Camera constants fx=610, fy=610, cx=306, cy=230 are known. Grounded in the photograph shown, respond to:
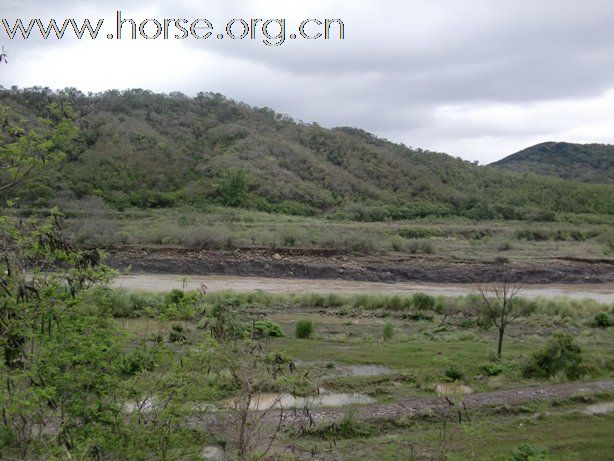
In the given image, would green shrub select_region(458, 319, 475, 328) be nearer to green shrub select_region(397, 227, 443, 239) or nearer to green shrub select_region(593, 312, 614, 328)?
green shrub select_region(593, 312, 614, 328)

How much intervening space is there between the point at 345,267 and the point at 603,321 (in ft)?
59.8

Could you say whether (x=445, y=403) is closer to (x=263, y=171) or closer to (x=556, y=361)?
(x=556, y=361)

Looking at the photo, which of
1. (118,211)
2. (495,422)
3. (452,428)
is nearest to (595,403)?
(495,422)

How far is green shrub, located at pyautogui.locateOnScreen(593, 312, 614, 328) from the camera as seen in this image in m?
24.3

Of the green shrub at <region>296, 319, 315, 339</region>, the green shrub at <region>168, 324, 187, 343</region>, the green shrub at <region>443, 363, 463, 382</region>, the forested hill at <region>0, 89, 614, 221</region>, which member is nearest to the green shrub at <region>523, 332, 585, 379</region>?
the green shrub at <region>443, 363, 463, 382</region>

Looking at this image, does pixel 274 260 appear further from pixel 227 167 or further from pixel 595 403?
pixel 227 167

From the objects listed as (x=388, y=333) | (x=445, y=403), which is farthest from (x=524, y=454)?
(x=388, y=333)

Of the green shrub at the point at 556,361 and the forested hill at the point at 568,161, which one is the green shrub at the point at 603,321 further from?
the forested hill at the point at 568,161

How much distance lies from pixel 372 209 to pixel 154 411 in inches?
2535

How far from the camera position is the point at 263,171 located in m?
76.6

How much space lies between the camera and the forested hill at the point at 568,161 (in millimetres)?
121000

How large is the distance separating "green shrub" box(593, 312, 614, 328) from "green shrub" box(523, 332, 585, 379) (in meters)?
9.49

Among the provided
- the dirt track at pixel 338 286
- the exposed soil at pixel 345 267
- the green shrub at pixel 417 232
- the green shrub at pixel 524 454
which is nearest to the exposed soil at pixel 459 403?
the green shrub at pixel 524 454

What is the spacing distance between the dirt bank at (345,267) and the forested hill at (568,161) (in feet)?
269
